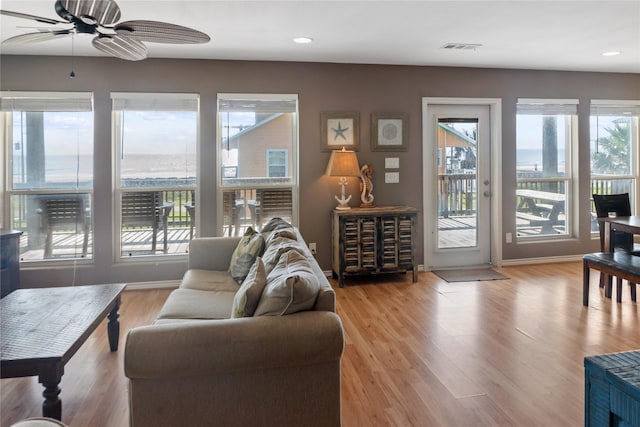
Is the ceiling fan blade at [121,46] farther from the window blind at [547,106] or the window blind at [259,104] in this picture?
the window blind at [547,106]

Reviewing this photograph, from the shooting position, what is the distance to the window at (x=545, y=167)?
17.3 feet

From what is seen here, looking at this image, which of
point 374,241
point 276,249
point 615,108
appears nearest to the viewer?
point 276,249

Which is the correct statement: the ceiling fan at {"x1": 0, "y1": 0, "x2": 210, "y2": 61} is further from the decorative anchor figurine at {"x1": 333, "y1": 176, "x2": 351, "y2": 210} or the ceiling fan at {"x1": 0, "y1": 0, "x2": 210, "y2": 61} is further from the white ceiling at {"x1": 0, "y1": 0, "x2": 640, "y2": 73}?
the decorative anchor figurine at {"x1": 333, "y1": 176, "x2": 351, "y2": 210}

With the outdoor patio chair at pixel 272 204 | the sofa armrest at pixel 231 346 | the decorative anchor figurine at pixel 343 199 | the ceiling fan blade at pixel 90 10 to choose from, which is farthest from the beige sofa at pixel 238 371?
the outdoor patio chair at pixel 272 204

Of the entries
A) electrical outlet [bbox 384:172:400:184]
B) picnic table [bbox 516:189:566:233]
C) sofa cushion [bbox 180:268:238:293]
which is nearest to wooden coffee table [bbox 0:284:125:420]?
sofa cushion [bbox 180:268:238:293]

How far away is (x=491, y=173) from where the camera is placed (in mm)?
5199

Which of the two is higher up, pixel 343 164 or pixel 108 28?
pixel 108 28

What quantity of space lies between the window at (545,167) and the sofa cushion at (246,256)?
12.5ft

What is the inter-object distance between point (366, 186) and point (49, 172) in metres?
3.43

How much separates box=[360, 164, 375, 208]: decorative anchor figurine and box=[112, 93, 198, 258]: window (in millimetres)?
1902

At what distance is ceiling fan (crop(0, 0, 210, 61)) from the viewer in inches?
76.5

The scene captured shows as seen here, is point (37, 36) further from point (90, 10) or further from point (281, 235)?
point (281, 235)

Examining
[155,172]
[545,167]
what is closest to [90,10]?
[155,172]

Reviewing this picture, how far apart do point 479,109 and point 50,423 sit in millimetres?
5200
